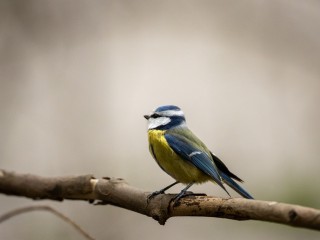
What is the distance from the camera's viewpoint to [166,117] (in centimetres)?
231

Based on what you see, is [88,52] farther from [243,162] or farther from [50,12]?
[243,162]

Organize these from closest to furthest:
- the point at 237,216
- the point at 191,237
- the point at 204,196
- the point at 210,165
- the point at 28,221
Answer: the point at 237,216 → the point at 204,196 → the point at 210,165 → the point at 28,221 → the point at 191,237

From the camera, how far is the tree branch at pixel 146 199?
1.14 metres

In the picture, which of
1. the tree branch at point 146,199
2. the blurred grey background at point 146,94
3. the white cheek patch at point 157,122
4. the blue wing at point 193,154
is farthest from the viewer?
the blurred grey background at point 146,94

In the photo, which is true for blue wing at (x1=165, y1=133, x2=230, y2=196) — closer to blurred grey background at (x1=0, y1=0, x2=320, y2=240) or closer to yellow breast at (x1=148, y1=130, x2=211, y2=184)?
yellow breast at (x1=148, y1=130, x2=211, y2=184)

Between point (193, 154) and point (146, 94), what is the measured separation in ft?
6.14

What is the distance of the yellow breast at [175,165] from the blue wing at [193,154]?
0.07 ft

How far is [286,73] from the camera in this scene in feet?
13.0

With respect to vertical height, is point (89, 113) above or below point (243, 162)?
above

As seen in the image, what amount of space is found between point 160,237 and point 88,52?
147 centimetres

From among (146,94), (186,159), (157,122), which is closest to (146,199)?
(186,159)

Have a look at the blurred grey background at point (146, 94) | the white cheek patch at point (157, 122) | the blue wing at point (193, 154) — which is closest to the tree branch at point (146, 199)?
the blue wing at point (193, 154)

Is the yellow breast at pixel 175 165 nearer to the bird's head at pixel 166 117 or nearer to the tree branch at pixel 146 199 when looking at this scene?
the bird's head at pixel 166 117

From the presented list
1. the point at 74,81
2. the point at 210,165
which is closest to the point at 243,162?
the point at 74,81
